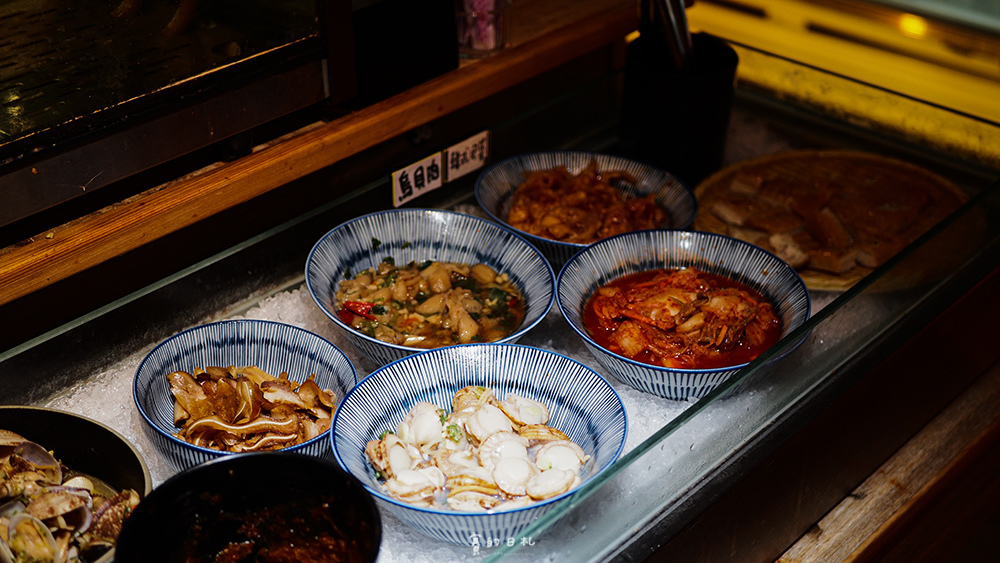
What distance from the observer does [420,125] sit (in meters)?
2.13

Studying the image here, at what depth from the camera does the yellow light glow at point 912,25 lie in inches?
155

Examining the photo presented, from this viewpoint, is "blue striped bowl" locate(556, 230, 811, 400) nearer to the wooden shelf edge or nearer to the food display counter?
the food display counter

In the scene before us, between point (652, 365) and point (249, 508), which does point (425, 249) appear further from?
point (249, 508)

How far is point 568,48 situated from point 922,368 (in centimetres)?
121

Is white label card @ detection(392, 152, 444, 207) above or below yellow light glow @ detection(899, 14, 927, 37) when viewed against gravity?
above

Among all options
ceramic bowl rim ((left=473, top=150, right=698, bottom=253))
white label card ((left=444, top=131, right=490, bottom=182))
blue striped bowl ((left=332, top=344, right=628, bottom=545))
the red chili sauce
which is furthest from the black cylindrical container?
blue striped bowl ((left=332, top=344, right=628, bottom=545))

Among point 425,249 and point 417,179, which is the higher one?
point 417,179

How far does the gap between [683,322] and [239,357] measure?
92cm

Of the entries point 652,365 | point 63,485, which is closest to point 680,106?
point 652,365

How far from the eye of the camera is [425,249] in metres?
2.10

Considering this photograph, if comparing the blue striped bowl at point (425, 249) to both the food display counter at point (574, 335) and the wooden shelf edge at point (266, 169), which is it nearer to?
the food display counter at point (574, 335)

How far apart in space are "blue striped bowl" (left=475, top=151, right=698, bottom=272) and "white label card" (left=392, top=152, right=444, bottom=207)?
0.40ft

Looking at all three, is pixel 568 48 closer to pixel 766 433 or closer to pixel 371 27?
pixel 371 27

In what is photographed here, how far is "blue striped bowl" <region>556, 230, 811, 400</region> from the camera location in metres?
1.67
